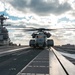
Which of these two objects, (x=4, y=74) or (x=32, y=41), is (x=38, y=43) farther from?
(x=4, y=74)

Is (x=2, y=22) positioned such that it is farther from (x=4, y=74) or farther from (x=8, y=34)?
(x=4, y=74)

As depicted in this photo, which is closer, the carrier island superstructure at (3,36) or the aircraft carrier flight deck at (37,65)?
the aircraft carrier flight deck at (37,65)

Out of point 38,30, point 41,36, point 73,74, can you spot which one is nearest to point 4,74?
point 73,74

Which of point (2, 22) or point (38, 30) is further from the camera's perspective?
point (2, 22)

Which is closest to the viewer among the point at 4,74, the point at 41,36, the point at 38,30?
the point at 4,74

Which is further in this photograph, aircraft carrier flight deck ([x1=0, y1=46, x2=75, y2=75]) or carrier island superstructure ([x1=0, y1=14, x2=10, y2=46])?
carrier island superstructure ([x1=0, y1=14, x2=10, y2=46])

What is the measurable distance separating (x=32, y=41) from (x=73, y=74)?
73.5 meters

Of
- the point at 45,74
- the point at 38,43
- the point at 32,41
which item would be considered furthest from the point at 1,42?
the point at 45,74

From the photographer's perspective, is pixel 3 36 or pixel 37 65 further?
pixel 3 36

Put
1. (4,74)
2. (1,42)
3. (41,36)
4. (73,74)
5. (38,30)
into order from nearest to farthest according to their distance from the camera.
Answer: (73,74)
(4,74)
(41,36)
(38,30)
(1,42)

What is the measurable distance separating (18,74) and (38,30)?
6476cm

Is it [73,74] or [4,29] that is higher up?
[4,29]

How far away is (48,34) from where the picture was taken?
279ft

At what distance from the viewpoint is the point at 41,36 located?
249 feet
